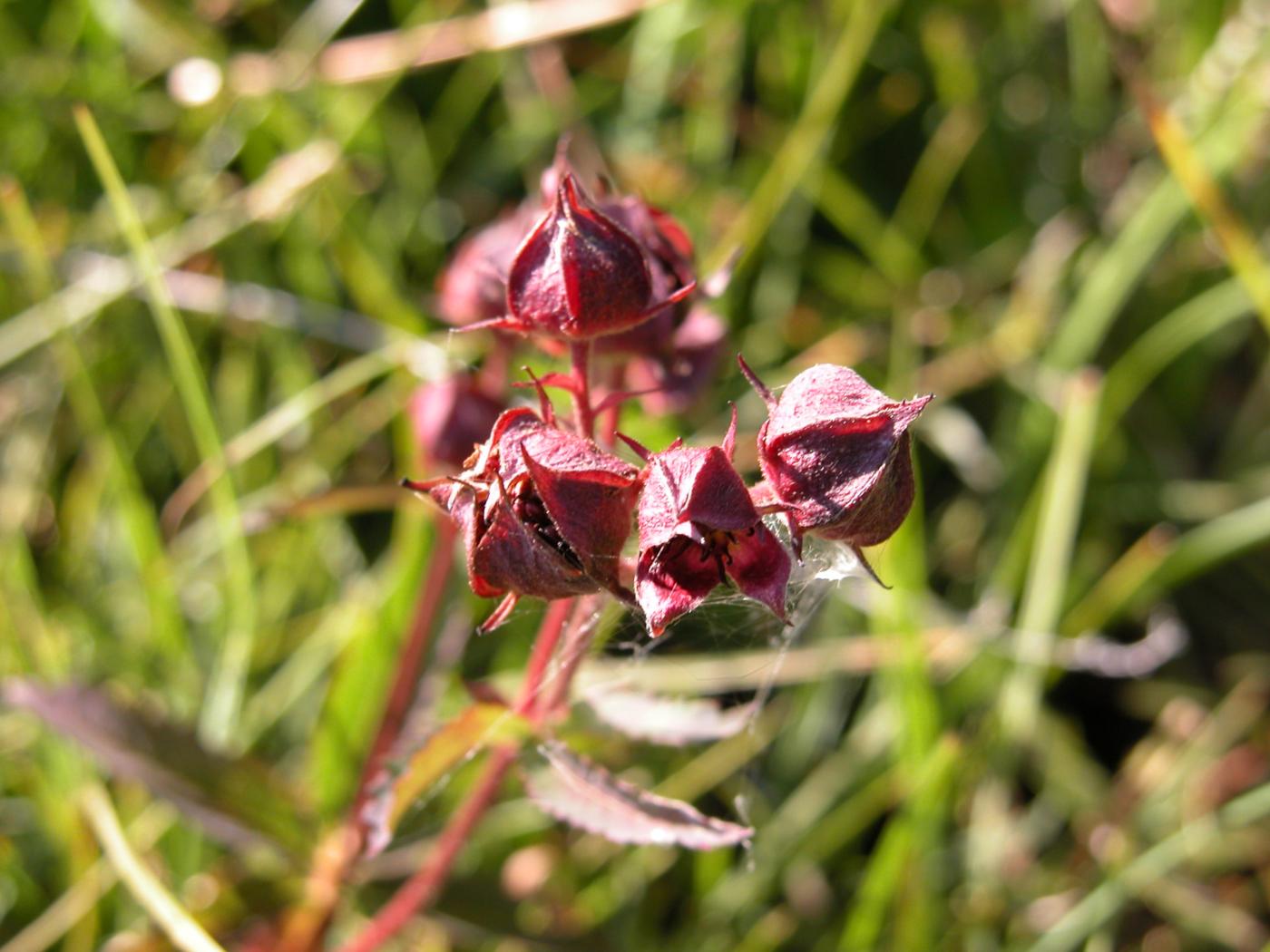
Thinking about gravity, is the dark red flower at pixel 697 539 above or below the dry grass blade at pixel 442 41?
below

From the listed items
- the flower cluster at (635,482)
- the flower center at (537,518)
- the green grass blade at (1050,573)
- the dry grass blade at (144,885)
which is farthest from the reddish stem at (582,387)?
the green grass blade at (1050,573)

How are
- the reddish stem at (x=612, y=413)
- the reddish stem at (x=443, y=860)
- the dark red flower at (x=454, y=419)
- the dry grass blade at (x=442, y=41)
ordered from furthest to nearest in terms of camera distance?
the dry grass blade at (x=442, y=41) → the dark red flower at (x=454, y=419) → the reddish stem at (x=443, y=860) → the reddish stem at (x=612, y=413)

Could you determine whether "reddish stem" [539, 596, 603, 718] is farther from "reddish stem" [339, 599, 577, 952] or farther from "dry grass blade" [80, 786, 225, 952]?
"dry grass blade" [80, 786, 225, 952]

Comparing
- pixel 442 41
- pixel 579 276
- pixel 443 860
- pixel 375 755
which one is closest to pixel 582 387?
pixel 579 276

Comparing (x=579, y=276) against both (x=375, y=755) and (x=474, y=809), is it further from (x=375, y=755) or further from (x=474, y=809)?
(x=375, y=755)

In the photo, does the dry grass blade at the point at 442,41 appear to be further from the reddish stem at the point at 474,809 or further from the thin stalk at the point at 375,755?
the reddish stem at the point at 474,809

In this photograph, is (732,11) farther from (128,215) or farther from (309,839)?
(309,839)
